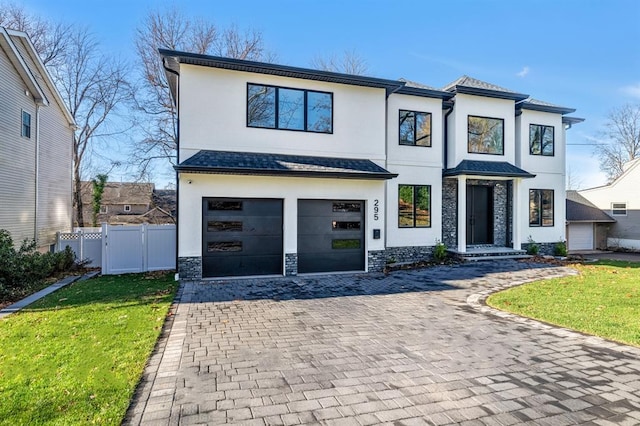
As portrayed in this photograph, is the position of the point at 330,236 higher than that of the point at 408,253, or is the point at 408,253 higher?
the point at 330,236

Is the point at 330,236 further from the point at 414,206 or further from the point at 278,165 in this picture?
the point at 414,206

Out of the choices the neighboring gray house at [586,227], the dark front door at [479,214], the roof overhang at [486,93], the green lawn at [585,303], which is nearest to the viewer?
the green lawn at [585,303]

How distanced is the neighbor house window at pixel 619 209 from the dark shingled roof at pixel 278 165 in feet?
62.8

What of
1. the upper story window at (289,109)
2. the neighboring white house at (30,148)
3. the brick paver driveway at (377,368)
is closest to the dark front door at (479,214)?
the upper story window at (289,109)

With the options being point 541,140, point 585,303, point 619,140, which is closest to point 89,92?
point 541,140

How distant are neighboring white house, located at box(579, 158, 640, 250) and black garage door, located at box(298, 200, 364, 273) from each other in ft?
62.8

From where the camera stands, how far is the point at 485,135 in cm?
1470

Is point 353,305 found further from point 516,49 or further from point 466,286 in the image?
point 516,49

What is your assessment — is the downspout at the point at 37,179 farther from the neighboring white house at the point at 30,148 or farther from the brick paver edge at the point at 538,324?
the brick paver edge at the point at 538,324

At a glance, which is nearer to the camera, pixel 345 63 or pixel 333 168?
pixel 333 168

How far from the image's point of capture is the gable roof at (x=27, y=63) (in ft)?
36.0

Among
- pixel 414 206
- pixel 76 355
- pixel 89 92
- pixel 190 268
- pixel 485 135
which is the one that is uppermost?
pixel 89 92

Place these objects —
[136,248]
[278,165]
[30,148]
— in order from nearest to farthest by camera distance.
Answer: [278,165], [136,248], [30,148]

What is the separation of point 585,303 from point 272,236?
7.90 m
